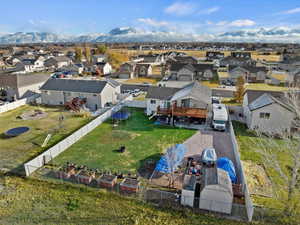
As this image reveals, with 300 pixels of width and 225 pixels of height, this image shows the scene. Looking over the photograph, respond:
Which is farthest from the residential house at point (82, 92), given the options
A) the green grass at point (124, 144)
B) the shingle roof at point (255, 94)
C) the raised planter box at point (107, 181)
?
the shingle roof at point (255, 94)

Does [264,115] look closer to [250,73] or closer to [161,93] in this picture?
[161,93]

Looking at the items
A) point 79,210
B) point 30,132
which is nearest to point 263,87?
point 30,132

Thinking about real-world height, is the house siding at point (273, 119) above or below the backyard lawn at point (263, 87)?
below

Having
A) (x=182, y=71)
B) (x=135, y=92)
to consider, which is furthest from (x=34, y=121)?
(x=182, y=71)

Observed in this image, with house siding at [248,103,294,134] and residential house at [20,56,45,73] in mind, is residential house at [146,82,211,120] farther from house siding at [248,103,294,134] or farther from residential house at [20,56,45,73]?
residential house at [20,56,45,73]

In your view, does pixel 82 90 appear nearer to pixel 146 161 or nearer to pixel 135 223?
pixel 146 161

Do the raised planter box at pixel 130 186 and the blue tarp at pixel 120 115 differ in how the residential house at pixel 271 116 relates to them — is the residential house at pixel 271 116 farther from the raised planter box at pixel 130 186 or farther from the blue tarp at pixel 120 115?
the raised planter box at pixel 130 186

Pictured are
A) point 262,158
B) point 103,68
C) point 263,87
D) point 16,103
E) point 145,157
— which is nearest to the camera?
point 262,158
